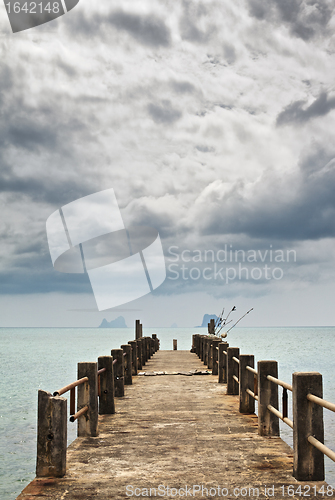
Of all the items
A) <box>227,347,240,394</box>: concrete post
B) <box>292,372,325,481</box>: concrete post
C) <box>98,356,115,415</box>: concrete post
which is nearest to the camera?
<box>292,372,325,481</box>: concrete post

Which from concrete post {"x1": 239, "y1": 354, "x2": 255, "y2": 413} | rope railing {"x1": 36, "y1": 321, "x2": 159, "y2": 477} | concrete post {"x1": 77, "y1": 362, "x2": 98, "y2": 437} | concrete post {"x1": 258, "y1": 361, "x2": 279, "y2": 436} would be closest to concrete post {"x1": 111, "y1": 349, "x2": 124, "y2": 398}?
rope railing {"x1": 36, "y1": 321, "x2": 159, "y2": 477}

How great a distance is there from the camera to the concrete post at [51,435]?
5.61 m

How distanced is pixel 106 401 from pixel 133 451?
2834mm

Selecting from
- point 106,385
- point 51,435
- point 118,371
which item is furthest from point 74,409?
point 118,371

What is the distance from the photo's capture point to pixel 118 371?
37.4 ft

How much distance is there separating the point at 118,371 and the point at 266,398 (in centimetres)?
489

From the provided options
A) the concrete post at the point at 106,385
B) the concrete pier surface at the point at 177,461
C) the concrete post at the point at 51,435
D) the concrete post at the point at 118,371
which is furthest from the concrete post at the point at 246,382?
the concrete post at the point at 51,435

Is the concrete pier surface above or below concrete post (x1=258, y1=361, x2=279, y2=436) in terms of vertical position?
below

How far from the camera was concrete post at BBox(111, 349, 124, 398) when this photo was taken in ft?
36.5

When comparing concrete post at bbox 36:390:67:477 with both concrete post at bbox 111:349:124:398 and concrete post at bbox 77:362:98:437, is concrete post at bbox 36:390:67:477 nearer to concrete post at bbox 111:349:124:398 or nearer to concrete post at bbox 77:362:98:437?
concrete post at bbox 77:362:98:437

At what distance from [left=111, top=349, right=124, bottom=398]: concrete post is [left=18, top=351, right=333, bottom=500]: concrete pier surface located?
A: 1.28m

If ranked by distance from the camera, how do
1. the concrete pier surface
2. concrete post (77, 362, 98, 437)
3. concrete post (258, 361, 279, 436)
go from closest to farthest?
the concrete pier surface, concrete post (77, 362, 98, 437), concrete post (258, 361, 279, 436)

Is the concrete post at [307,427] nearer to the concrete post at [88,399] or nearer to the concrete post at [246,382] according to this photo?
the concrete post at [88,399]

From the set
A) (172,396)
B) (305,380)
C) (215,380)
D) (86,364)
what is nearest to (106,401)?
(86,364)
